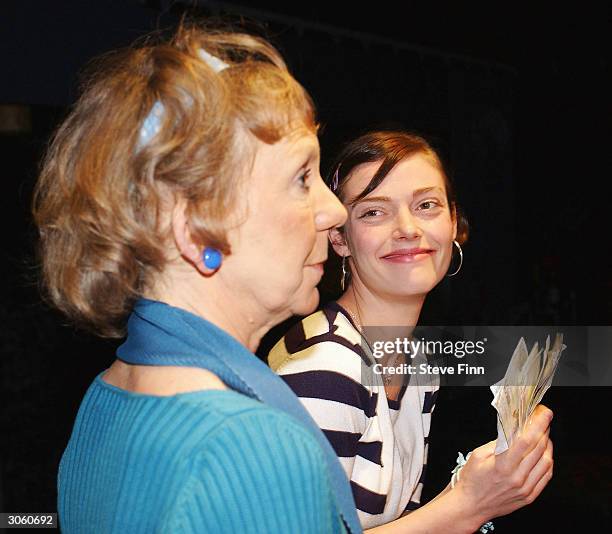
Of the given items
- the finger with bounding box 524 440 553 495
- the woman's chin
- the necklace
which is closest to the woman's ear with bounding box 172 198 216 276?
the woman's chin

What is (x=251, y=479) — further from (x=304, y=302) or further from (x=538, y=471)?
(x=538, y=471)

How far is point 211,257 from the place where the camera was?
757 millimetres

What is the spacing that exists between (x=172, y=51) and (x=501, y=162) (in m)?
1.51

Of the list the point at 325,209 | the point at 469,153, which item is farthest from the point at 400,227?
the point at 469,153

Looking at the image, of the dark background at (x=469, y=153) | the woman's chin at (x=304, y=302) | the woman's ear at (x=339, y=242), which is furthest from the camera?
the dark background at (x=469, y=153)

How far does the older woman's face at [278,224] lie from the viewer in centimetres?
76

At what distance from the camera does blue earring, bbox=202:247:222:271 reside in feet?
2.47

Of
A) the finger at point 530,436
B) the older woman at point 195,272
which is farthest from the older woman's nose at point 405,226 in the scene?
the older woman at point 195,272

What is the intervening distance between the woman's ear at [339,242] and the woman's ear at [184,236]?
2.54 feet

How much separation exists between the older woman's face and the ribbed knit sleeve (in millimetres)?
188

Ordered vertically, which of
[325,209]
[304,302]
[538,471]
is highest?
[325,209]

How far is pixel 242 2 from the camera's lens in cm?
227

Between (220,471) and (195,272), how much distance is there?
24 centimetres

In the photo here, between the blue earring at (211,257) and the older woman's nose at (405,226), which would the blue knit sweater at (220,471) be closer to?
the blue earring at (211,257)
